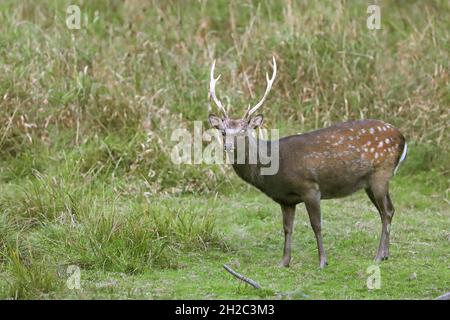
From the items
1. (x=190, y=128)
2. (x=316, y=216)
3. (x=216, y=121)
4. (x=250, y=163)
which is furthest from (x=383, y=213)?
(x=190, y=128)

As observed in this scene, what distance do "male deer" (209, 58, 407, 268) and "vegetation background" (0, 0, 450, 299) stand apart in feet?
1.42

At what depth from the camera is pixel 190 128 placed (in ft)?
35.7

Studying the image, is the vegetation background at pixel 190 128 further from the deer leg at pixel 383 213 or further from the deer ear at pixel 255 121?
the deer ear at pixel 255 121

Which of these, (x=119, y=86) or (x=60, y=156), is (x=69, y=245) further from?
(x=119, y=86)

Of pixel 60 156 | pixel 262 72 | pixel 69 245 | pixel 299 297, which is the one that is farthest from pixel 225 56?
pixel 299 297

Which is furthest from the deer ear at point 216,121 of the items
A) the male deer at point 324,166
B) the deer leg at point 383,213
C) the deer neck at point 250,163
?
the deer leg at point 383,213

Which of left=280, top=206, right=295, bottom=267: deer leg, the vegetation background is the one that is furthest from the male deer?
the vegetation background

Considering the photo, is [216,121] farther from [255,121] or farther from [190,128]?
[190,128]

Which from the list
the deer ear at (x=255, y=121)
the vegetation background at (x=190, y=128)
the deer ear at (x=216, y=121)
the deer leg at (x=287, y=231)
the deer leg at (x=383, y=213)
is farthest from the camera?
the deer leg at (x=383, y=213)

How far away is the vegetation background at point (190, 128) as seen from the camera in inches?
302

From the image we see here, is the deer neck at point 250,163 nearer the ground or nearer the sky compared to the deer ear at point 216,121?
nearer the ground

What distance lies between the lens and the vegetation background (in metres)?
7.66

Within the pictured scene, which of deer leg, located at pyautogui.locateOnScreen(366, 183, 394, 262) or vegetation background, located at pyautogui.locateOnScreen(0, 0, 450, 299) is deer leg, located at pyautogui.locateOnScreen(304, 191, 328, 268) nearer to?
vegetation background, located at pyautogui.locateOnScreen(0, 0, 450, 299)
